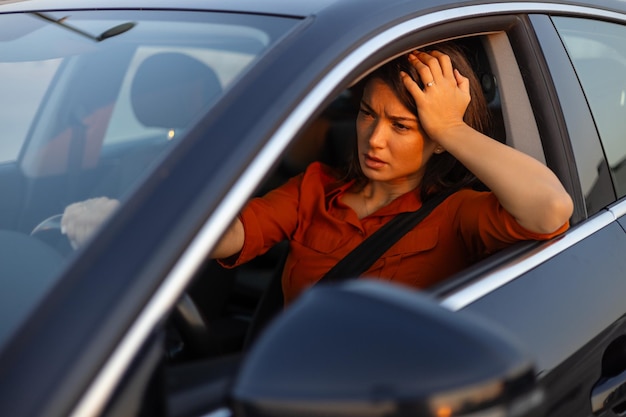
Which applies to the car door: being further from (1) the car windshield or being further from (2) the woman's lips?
(1) the car windshield

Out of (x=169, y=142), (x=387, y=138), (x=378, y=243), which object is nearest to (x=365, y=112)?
(x=387, y=138)

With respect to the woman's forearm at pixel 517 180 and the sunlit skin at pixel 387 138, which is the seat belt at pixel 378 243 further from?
the woman's forearm at pixel 517 180

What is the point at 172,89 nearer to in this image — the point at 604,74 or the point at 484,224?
the point at 484,224

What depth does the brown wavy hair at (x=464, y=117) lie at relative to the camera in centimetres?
216

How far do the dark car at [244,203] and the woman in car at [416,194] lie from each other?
0.27 feet

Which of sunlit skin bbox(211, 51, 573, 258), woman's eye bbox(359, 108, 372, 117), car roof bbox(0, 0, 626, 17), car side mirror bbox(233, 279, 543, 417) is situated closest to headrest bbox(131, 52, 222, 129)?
car roof bbox(0, 0, 626, 17)

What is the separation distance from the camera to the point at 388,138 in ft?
7.30

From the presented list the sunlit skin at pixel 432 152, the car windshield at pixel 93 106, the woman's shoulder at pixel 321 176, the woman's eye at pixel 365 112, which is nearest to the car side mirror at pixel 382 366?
the car windshield at pixel 93 106

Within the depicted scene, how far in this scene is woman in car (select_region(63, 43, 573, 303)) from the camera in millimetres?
1997

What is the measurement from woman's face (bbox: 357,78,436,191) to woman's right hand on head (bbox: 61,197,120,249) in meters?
0.83

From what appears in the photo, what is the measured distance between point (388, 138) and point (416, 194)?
19 centimetres

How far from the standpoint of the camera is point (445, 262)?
2.14 metres

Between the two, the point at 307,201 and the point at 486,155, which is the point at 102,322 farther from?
the point at 307,201

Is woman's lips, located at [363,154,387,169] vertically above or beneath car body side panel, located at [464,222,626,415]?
above
